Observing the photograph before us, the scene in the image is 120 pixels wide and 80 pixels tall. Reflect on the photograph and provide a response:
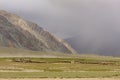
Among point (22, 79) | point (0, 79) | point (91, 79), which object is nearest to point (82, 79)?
point (91, 79)

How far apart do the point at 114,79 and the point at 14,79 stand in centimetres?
2121

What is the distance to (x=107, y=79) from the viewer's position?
234 feet

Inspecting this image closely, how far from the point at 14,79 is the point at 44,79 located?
6.21 metres

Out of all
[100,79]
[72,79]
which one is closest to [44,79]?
[72,79]

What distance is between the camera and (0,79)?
6694cm

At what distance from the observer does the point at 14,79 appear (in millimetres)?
67812

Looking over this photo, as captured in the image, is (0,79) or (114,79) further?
(114,79)

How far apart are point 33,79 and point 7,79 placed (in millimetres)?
5290

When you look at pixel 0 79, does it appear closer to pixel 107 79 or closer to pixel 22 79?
pixel 22 79

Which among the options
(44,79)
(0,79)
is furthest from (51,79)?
(0,79)

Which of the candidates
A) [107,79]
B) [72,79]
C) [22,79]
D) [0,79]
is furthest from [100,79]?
[0,79]

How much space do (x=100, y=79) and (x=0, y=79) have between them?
20940 millimetres

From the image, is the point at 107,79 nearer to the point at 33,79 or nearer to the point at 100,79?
the point at 100,79

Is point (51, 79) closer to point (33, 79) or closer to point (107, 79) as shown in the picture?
point (33, 79)
